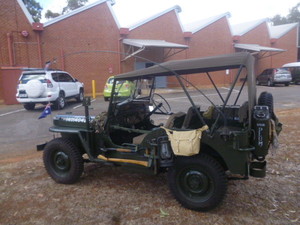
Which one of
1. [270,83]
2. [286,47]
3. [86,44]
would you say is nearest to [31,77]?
[86,44]

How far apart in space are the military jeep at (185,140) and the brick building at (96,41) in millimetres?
7406

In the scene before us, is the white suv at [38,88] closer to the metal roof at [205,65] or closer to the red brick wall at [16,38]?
the red brick wall at [16,38]

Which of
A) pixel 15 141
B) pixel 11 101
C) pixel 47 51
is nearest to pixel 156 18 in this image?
pixel 47 51

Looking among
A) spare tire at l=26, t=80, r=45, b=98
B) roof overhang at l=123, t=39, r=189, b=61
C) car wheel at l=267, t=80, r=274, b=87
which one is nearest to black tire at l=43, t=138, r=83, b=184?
spare tire at l=26, t=80, r=45, b=98

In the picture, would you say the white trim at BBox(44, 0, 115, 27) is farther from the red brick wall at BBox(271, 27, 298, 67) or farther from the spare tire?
the red brick wall at BBox(271, 27, 298, 67)

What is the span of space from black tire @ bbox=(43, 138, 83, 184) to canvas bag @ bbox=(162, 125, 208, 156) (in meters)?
1.66

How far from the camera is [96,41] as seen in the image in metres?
18.7

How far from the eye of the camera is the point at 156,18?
21.6m

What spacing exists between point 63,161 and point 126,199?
4.00 ft

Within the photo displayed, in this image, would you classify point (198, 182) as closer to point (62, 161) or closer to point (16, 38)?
point (62, 161)

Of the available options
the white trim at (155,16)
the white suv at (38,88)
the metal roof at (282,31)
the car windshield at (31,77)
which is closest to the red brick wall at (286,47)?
the metal roof at (282,31)

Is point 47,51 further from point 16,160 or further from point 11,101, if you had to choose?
point 16,160

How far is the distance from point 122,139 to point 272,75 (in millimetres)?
21426

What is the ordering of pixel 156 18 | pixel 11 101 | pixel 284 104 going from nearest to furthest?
pixel 284 104
pixel 11 101
pixel 156 18
